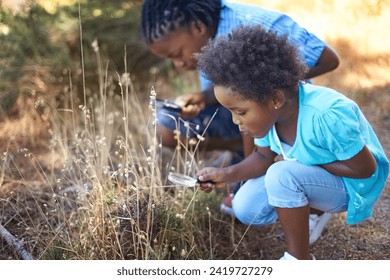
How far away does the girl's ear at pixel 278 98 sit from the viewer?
1.41 meters

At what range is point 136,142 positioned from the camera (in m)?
2.41

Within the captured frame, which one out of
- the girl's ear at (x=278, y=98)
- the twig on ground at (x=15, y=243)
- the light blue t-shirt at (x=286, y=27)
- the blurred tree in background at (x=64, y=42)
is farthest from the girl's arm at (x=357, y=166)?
the blurred tree in background at (x=64, y=42)

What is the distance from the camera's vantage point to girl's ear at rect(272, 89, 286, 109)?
141 centimetres

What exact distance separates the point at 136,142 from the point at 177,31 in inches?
26.7

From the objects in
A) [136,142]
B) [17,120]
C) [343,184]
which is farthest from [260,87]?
[17,120]

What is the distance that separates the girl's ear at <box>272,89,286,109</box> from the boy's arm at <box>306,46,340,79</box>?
425 mm

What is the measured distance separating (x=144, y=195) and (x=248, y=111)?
1.45ft

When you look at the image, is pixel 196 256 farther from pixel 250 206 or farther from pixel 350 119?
pixel 350 119

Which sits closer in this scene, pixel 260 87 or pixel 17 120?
pixel 260 87

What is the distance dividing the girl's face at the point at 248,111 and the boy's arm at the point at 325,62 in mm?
424

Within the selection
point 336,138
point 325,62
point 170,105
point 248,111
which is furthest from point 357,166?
point 170,105

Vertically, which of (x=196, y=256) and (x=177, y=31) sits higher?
(x=177, y=31)
